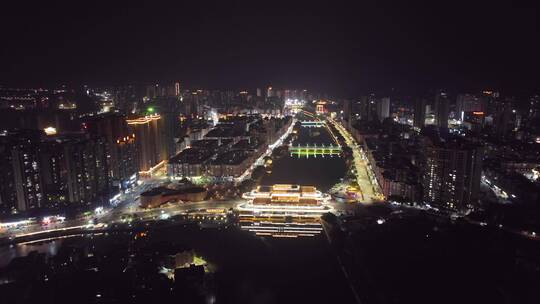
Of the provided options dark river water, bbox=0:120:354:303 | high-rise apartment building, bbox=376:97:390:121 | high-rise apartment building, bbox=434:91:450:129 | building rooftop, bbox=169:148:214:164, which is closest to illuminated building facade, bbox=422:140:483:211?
dark river water, bbox=0:120:354:303

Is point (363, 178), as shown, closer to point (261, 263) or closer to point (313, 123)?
point (261, 263)

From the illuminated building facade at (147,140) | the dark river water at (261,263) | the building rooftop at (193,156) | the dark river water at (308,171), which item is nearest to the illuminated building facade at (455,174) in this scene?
the dark river water at (308,171)

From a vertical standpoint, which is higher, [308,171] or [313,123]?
[313,123]

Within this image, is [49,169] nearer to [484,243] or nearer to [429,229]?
[429,229]

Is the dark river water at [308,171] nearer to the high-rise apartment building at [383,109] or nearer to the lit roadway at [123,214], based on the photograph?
the lit roadway at [123,214]

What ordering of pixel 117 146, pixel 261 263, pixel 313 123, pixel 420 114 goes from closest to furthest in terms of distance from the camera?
pixel 261 263 → pixel 117 146 → pixel 420 114 → pixel 313 123

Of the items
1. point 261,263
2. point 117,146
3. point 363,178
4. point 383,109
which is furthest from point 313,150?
point 261,263

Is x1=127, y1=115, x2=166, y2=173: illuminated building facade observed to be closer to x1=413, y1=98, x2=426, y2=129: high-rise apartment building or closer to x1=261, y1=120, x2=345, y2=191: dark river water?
x1=261, y1=120, x2=345, y2=191: dark river water
